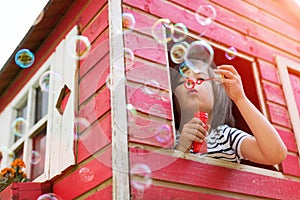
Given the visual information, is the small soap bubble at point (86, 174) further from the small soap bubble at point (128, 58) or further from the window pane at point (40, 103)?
the window pane at point (40, 103)

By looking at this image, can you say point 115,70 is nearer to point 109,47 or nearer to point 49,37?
point 109,47

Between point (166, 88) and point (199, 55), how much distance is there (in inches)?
28.6

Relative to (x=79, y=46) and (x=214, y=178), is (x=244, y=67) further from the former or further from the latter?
(x=79, y=46)

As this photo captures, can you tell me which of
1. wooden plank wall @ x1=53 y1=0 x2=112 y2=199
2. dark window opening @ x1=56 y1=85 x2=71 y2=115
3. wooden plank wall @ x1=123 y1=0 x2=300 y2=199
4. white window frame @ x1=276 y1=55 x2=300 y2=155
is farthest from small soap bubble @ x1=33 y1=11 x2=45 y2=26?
white window frame @ x1=276 y1=55 x2=300 y2=155

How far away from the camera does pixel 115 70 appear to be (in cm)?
232

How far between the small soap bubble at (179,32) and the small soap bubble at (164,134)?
715mm

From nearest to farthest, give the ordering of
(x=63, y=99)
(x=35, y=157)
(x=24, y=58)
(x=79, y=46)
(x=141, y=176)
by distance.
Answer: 1. (x=141, y=176)
2. (x=79, y=46)
3. (x=63, y=99)
4. (x=24, y=58)
5. (x=35, y=157)

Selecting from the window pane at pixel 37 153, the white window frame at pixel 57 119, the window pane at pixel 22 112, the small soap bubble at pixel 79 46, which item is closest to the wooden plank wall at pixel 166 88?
the small soap bubble at pixel 79 46

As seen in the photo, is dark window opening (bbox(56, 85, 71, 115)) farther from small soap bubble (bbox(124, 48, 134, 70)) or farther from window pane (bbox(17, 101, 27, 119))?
window pane (bbox(17, 101, 27, 119))

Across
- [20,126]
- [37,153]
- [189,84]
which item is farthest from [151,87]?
[20,126]

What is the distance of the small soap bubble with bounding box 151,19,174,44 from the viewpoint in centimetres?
263

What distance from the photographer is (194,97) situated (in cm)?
275

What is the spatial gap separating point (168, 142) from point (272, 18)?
1.98 m

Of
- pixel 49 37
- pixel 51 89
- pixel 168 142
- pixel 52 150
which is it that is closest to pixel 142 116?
pixel 168 142
